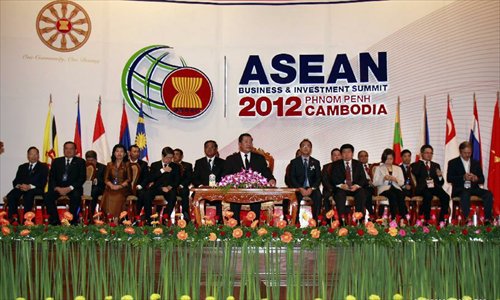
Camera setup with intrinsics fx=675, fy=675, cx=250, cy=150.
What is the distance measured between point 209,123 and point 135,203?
1.89m

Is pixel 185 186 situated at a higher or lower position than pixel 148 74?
lower

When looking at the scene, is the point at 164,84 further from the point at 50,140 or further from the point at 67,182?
the point at 67,182

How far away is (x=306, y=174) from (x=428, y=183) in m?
1.45

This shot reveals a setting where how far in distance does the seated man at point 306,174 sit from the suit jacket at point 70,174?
98.0 inches

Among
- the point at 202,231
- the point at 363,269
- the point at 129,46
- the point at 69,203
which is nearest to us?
the point at 363,269

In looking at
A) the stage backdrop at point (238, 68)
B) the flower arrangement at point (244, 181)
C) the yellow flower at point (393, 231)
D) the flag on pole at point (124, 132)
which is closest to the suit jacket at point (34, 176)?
the stage backdrop at point (238, 68)

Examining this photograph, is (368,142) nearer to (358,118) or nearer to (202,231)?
(358,118)

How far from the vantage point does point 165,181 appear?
8.17m

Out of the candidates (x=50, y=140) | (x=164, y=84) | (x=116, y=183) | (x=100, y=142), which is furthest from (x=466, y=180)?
(x=50, y=140)

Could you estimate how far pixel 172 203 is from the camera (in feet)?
26.4

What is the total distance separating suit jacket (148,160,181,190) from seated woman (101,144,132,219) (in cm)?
30

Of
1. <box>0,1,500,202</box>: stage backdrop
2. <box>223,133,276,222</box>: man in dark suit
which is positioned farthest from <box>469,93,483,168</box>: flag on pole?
<box>223,133,276,222</box>: man in dark suit

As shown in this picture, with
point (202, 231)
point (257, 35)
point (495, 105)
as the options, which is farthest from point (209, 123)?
point (202, 231)

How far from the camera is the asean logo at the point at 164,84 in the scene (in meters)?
9.48
